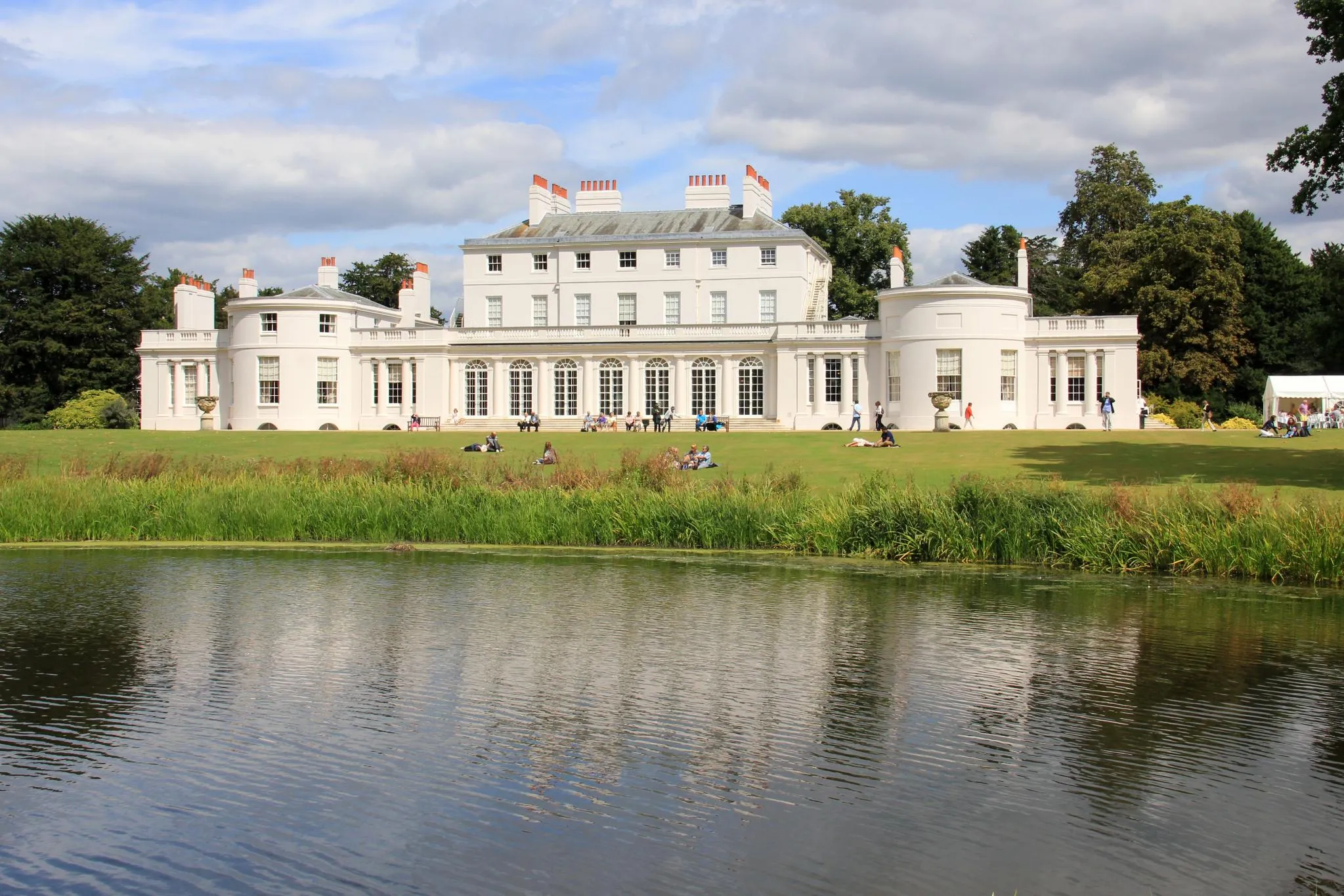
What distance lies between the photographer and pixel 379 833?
27.1 ft

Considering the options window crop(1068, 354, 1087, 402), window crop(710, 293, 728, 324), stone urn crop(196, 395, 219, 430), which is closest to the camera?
window crop(1068, 354, 1087, 402)

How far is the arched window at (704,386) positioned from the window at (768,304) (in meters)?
4.58

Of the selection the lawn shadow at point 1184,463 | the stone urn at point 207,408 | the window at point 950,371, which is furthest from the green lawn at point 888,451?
the stone urn at point 207,408

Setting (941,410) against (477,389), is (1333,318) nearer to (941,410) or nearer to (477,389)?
(941,410)

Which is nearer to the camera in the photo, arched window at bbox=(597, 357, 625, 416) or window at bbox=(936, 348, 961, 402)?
window at bbox=(936, 348, 961, 402)

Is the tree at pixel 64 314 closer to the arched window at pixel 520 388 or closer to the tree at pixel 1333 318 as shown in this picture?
the arched window at pixel 520 388

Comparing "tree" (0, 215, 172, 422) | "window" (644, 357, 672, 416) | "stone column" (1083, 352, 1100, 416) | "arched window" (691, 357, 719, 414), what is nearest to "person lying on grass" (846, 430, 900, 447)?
"stone column" (1083, 352, 1100, 416)

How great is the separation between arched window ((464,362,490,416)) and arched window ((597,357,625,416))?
4.82 meters

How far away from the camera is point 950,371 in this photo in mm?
47906

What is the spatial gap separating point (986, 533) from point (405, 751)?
12.6 meters

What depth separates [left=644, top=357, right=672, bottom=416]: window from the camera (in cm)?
5409

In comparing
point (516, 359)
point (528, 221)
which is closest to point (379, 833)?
point (516, 359)

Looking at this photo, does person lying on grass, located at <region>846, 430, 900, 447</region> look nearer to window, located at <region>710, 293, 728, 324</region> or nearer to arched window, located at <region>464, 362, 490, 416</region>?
Result: window, located at <region>710, 293, 728, 324</region>

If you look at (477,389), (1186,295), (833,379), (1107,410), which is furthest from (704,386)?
(1186,295)
